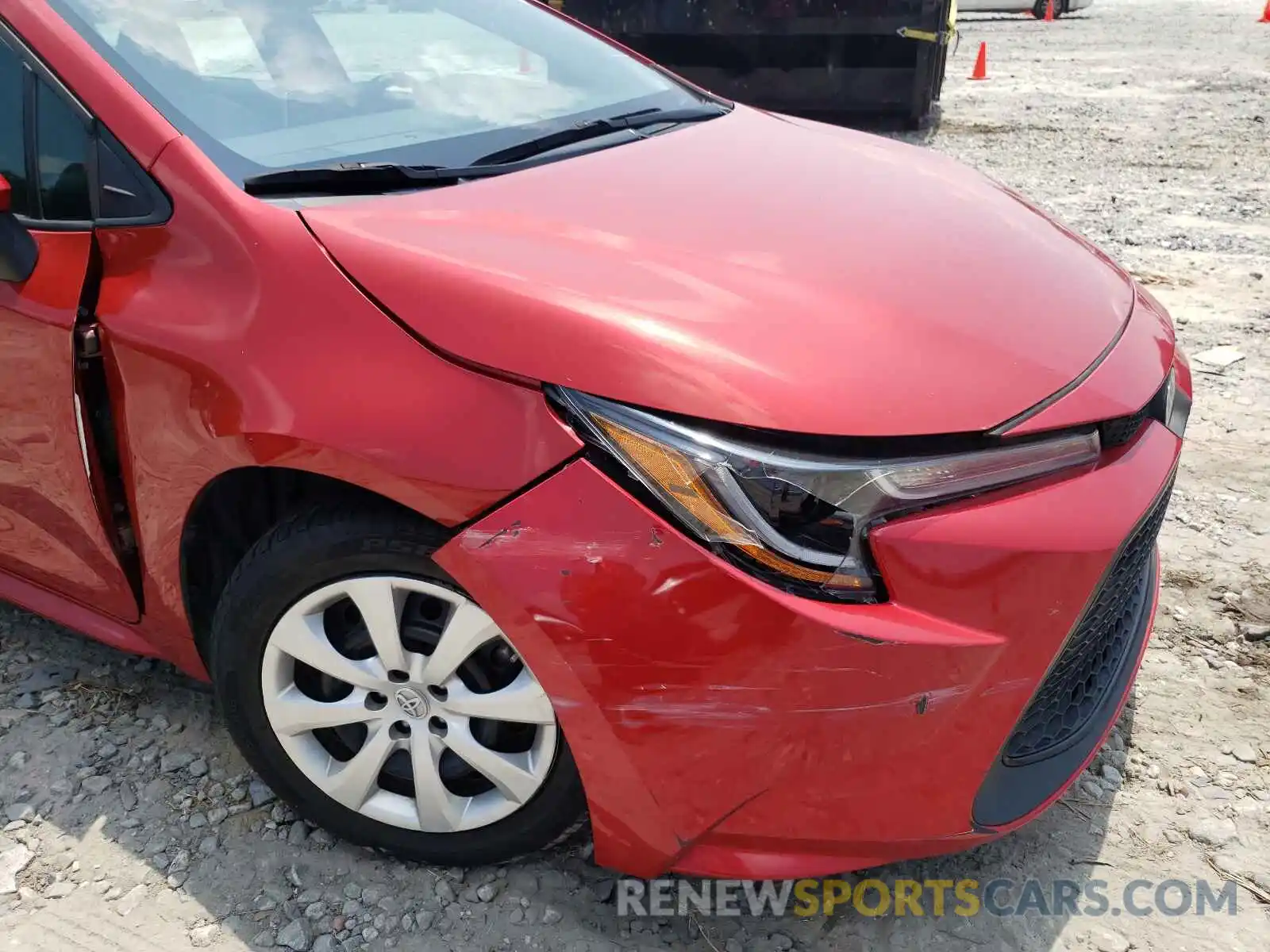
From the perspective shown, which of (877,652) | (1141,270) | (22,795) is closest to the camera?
(877,652)

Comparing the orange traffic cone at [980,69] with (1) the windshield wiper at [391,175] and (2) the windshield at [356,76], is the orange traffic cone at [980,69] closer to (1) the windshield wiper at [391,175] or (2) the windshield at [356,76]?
(2) the windshield at [356,76]

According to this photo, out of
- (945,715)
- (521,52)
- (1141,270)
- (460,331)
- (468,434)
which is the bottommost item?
(1141,270)

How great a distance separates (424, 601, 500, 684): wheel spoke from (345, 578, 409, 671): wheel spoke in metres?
0.06

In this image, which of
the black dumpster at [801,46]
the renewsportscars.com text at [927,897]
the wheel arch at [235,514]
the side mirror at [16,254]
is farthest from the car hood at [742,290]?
the black dumpster at [801,46]

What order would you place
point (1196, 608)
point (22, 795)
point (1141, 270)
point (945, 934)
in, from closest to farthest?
point (945, 934)
point (22, 795)
point (1196, 608)
point (1141, 270)

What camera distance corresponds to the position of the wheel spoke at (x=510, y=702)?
1.55 m

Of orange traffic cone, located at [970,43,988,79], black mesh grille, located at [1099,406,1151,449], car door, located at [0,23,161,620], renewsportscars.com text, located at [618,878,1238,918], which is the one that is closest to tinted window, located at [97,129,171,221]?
car door, located at [0,23,161,620]

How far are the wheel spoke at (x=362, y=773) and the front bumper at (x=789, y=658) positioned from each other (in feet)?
1.26

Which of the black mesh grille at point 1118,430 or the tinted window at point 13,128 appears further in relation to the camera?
the tinted window at point 13,128

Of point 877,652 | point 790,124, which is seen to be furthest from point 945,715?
point 790,124

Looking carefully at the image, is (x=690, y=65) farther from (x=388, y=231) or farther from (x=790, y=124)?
(x=388, y=231)

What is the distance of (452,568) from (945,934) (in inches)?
40.7

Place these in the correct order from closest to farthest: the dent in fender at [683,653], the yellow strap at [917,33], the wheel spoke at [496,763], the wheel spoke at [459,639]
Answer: the dent in fender at [683,653] < the wheel spoke at [459,639] < the wheel spoke at [496,763] < the yellow strap at [917,33]

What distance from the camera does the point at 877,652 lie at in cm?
137
